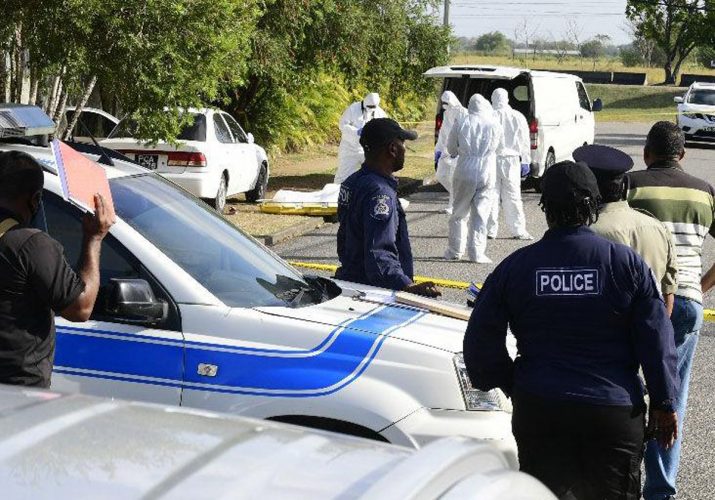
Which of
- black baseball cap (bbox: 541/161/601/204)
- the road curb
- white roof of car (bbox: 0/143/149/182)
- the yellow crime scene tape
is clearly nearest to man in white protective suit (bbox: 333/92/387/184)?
the road curb

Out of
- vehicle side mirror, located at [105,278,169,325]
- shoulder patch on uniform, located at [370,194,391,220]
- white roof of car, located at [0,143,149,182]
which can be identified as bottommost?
vehicle side mirror, located at [105,278,169,325]

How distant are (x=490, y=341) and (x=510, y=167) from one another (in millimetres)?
11493

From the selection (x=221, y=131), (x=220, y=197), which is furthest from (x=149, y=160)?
(x=221, y=131)

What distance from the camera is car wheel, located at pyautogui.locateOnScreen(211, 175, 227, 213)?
1761 cm

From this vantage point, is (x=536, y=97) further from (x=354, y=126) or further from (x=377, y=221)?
(x=377, y=221)

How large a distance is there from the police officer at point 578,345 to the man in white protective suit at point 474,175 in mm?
9441

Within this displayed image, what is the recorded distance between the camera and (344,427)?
5.00 meters

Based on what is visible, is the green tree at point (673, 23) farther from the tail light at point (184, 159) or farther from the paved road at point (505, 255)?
the tail light at point (184, 159)

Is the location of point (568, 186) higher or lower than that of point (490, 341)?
higher

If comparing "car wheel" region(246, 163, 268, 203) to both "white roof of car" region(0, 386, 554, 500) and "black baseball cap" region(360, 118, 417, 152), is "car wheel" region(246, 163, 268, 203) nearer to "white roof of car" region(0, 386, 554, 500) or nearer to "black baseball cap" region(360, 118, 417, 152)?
"black baseball cap" region(360, 118, 417, 152)

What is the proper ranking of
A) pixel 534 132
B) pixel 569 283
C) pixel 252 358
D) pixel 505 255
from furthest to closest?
1. pixel 534 132
2. pixel 505 255
3. pixel 252 358
4. pixel 569 283

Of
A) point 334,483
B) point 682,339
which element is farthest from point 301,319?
point 334,483

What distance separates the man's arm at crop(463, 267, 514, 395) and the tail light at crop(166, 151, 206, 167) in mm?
12847

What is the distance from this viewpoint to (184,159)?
17.1 meters
